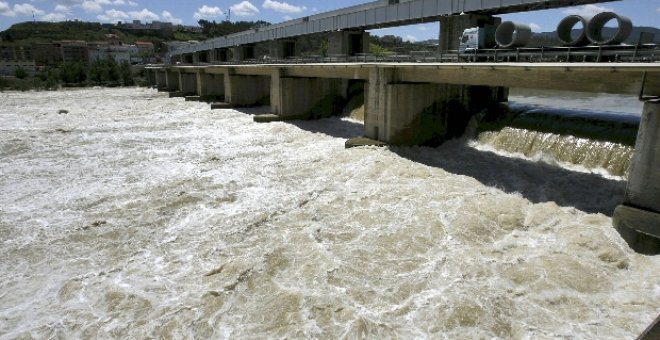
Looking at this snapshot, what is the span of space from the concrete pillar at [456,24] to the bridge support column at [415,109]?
21.9ft

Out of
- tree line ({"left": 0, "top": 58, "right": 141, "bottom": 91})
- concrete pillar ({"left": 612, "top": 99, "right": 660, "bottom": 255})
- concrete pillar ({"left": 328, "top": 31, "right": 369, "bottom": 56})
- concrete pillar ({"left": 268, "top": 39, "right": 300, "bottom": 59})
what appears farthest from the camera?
tree line ({"left": 0, "top": 58, "right": 141, "bottom": 91})

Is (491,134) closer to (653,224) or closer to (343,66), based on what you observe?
(343,66)

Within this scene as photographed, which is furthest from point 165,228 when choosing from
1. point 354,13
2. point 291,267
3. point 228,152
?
point 354,13

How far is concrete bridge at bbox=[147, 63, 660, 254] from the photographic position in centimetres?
1304

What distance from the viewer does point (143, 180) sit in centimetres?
1997

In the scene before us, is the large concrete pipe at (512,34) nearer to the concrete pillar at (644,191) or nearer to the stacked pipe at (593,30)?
the stacked pipe at (593,30)

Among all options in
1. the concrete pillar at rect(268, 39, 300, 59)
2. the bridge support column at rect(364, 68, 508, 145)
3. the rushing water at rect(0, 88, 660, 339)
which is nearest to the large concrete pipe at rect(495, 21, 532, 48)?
the bridge support column at rect(364, 68, 508, 145)

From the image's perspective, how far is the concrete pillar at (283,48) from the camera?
6492 cm

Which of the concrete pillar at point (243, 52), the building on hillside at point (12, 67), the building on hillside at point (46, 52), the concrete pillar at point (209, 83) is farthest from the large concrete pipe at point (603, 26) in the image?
the building on hillside at point (46, 52)

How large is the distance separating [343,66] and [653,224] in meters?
21.9

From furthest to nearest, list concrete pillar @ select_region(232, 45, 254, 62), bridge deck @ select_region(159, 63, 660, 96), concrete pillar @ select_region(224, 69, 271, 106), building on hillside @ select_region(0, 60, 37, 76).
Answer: building on hillside @ select_region(0, 60, 37, 76), concrete pillar @ select_region(232, 45, 254, 62), concrete pillar @ select_region(224, 69, 271, 106), bridge deck @ select_region(159, 63, 660, 96)

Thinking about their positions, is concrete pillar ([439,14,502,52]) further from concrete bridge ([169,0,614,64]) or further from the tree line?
the tree line

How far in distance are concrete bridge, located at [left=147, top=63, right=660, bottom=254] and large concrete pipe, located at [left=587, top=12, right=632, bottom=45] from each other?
335 centimetres

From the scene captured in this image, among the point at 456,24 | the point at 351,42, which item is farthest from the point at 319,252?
the point at 351,42
